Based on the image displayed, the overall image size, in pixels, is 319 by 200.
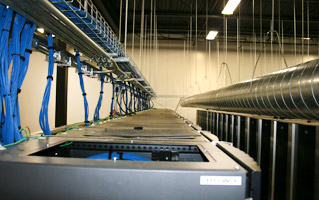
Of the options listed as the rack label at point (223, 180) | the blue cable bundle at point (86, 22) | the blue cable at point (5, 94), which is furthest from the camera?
the blue cable bundle at point (86, 22)

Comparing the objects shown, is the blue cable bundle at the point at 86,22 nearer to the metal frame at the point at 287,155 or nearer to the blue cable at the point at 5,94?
the blue cable at the point at 5,94

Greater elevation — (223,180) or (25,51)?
(25,51)

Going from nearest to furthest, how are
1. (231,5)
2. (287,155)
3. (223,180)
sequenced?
(223,180), (287,155), (231,5)

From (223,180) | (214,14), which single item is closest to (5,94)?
(223,180)

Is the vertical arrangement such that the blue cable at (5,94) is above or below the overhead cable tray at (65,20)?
below

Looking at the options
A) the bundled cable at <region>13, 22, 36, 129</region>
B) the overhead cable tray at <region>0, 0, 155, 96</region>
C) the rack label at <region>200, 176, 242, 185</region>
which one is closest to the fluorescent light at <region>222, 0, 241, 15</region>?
the overhead cable tray at <region>0, 0, 155, 96</region>

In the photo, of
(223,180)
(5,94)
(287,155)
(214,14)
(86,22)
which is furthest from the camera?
(214,14)

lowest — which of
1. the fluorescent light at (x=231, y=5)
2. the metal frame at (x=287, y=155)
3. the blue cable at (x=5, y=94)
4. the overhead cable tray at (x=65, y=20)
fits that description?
the metal frame at (x=287, y=155)

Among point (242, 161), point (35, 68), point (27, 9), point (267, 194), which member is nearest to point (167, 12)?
point (35, 68)

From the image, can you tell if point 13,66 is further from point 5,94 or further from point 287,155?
point 287,155

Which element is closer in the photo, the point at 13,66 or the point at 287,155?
the point at 13,66

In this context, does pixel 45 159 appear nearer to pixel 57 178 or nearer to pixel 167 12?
pixel 57 178

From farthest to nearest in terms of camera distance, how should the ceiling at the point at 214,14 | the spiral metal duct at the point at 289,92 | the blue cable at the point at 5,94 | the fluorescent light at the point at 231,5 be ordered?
the ceiling at the point at 214,14
the fluorescent light at the point at 231,5
the spiral metal duct at the point at 289,92
the blue cable at the point at 5,94

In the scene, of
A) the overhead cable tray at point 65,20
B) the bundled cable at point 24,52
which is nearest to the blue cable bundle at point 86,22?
the overhead cable tray at point 65,20
